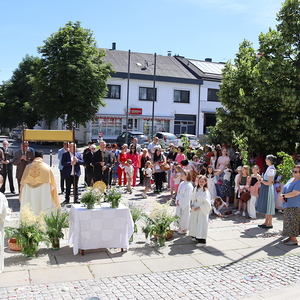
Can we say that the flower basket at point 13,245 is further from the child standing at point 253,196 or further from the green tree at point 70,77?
the green tree at point 70,77

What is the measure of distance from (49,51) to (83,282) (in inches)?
1278

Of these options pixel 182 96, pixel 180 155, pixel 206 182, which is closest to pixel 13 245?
pixel 206 182

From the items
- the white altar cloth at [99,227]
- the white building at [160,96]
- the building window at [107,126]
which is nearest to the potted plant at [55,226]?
the white altar cloth at [99,227]

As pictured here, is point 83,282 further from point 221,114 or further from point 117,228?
point 221,114

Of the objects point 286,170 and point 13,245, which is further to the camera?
point 286,170

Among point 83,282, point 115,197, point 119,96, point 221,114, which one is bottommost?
point 83,282

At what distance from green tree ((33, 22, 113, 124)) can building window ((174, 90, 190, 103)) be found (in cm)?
1075

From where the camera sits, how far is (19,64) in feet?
178

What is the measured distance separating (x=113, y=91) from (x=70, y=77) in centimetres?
666

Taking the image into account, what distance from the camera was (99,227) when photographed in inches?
286

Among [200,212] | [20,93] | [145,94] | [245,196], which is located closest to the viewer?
[200,212]

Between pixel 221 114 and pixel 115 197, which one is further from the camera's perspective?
pixel 221 114

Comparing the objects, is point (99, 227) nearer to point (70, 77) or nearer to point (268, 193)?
point (268, 193)

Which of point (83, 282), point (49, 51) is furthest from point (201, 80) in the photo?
point (83, 282)
